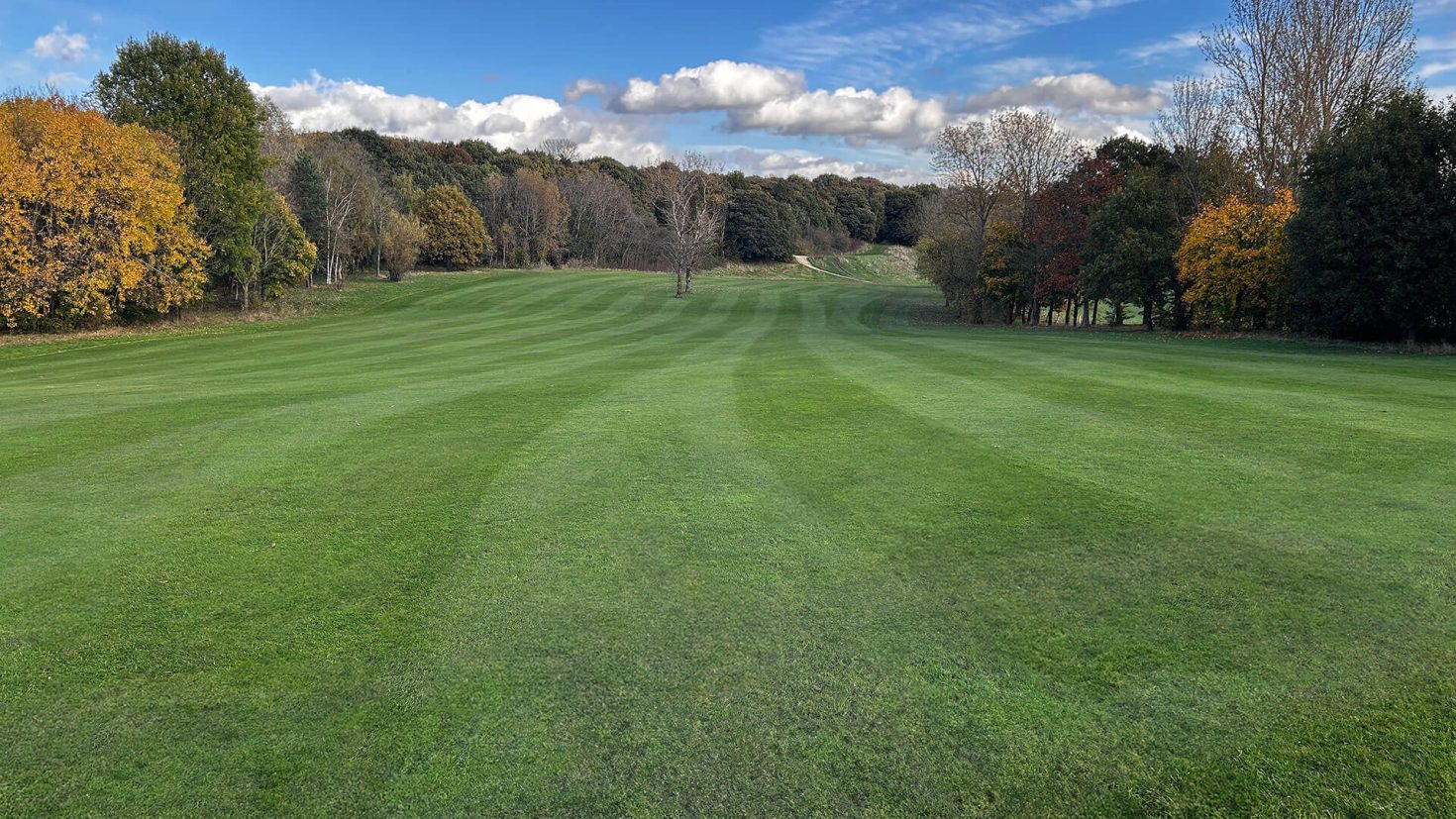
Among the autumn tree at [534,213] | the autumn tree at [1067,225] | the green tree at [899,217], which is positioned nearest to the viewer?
the autumn tree at [1067,225]

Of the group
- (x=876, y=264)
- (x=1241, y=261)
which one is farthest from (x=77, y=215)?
(x=876, y=264)

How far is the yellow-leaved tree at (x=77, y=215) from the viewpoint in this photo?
86.8ft

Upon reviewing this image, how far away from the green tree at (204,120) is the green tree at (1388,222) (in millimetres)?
44230

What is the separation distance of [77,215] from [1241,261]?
147ft

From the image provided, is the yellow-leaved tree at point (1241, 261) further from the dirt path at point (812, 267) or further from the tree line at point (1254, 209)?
the dirt path at point (812, 267)

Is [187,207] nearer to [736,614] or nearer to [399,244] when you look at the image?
[399,244]

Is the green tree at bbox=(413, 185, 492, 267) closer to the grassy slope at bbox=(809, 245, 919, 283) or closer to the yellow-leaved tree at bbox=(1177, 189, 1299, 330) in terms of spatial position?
the grassy slope at bbox=(809, 245, 919, 283)

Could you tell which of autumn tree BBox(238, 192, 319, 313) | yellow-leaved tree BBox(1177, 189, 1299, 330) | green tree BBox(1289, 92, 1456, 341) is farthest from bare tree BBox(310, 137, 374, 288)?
green tree BBox(1289, 92, 1456, 341)

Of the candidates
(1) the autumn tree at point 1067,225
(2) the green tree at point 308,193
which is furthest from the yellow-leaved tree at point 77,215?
(1) the autumn tree at point 1067,225

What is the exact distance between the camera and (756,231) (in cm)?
9794

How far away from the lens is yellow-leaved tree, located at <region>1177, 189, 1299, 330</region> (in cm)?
2791

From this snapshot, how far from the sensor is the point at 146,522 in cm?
593

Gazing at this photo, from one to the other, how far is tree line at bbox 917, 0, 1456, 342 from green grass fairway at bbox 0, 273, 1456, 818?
16112 millimetres

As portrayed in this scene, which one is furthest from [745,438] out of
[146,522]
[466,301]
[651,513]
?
[466,301]
